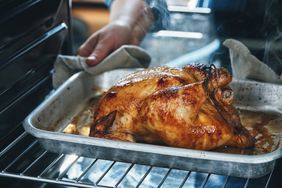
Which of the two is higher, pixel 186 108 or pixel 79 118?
pixel 186 108

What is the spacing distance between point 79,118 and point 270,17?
81cm

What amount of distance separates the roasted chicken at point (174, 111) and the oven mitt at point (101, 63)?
1.10 feet

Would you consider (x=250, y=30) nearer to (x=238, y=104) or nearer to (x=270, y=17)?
(x=270, y=17)

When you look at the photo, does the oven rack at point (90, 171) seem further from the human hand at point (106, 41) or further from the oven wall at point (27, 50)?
the human hand at point (106, 41)

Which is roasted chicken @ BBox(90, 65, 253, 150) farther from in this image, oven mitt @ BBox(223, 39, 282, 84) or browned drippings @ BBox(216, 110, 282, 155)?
oven mitt @ BBox(223, 39, 282, 84)

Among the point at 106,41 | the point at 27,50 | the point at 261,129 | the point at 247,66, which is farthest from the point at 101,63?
the point at 261,129

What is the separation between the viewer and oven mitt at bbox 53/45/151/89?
5.45 ft

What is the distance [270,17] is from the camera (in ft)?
6.06

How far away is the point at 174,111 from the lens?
1.23 m

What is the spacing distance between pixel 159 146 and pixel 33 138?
1.47 ft

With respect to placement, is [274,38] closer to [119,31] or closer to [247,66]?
[247,66]

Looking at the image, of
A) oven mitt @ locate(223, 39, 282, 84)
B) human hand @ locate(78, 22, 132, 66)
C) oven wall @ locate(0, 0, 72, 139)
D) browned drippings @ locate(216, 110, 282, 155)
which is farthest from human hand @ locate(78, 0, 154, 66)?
browned drippings @ locate(216, 110, 282, 155)

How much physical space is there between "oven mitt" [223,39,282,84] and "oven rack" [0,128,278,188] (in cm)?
45

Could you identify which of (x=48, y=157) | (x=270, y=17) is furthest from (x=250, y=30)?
(x=48, y=157)
